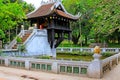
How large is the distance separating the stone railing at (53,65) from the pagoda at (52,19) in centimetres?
920

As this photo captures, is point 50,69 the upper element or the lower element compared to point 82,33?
lower

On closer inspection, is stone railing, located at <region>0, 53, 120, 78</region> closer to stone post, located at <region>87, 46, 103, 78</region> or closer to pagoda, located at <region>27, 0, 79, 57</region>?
stone post, located at <region>87, 46, 103, 78</region>

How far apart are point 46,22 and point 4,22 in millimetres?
7311

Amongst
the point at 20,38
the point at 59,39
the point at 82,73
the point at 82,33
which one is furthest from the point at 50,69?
the point at 82,33

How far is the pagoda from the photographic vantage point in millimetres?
20609

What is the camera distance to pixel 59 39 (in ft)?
75.2

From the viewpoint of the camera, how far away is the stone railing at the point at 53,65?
908 centimetres

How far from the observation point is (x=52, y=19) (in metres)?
20.8

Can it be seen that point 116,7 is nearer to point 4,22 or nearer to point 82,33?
point 4,22

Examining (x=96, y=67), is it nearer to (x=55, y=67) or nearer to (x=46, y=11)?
(x=55, y=67)

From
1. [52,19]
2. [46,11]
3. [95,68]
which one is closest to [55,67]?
[95,68]

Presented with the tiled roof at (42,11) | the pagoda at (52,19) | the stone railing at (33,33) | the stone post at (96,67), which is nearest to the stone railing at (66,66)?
the stone post at (96,67)

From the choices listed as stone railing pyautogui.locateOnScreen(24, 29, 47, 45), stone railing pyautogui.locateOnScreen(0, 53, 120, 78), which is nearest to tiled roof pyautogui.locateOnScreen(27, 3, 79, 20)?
stone railing pyautogui.locateOnScreen(24, 29, 47, 45)

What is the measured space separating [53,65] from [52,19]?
11485 millimetres
